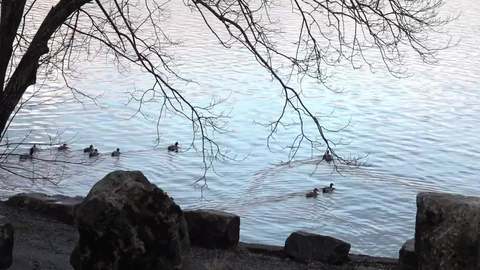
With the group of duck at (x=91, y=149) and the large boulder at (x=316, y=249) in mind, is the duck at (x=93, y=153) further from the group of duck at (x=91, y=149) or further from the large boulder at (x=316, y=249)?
the large boulder at (x=316, y=249)

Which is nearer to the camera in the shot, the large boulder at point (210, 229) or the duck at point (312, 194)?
the large boulder at point (210, 229)

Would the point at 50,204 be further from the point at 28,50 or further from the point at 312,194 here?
the point at 312,194

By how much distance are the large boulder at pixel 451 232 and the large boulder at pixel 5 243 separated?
4082 mm

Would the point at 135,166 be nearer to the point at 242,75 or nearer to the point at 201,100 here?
the point at 201,100

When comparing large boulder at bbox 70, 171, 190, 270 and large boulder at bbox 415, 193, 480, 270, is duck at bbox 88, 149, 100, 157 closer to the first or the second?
large boulder at bbox 70, 171, 190, 270

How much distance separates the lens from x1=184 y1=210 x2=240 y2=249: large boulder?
33.4ft

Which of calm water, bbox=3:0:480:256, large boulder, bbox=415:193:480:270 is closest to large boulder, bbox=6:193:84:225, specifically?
calm water, bbox=3:0:480:256

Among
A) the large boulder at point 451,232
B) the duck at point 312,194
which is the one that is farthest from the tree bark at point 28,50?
the duck at point 312,194

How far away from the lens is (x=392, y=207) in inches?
626

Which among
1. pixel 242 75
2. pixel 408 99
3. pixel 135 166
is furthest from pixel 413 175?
pixel 242 75

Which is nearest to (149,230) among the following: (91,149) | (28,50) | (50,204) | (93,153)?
(28,50)

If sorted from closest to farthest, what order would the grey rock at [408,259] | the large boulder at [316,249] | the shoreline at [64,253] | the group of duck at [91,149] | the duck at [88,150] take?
the grey rock at [408,259], the shoreline at [64,253], the large boulder at [316,249], the group of duck at [91,149], the duck at [88,150]

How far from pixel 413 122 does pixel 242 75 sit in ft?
23.1

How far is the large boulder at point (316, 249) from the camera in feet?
34.1
